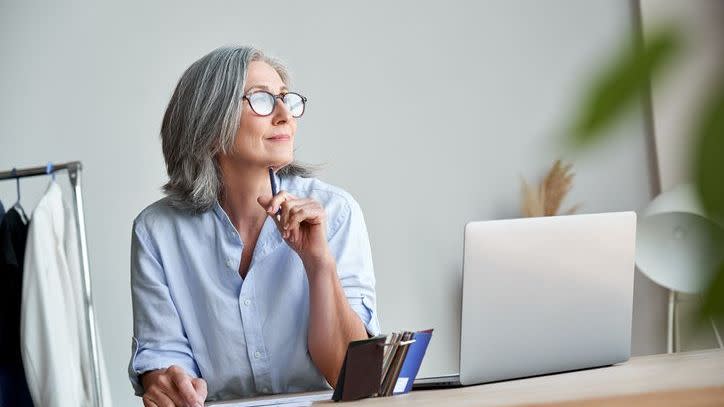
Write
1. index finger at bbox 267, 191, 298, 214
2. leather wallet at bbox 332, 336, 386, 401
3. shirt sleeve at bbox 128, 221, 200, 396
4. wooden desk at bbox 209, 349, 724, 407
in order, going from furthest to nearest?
shirt sleeve at bbox 128, 221, 200, 396, index finger at bbox 267, 191, 298, 214, leather wallet at bbox 332, 336, 386, 401, wooden desk at bbox 209, 349, 724, 407

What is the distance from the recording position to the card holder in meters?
1.40

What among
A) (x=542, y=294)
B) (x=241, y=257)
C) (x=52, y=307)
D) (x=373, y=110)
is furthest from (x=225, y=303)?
(x=373, y=110)

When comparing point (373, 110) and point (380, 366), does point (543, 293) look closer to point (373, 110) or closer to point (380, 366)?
point (380, 366)

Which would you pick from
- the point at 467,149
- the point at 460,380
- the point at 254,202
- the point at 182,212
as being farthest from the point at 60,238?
the point at 467,149

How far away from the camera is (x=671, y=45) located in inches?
6.1

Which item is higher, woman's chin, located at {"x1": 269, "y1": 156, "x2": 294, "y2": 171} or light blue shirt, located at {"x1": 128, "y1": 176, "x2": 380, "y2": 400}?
woman's chin, located at {"x1": 269, "y1": 156, "x2": 294, "y2": 171}

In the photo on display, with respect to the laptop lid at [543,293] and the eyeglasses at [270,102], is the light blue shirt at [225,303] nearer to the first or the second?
the eyeglasses at [270,102]

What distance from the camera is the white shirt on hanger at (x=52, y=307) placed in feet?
7.39

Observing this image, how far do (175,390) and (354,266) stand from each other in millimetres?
576

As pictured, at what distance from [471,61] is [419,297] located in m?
1.05

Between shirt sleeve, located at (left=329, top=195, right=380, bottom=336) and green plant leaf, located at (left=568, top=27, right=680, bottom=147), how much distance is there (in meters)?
1.90

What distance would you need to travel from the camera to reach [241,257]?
207 centimetres

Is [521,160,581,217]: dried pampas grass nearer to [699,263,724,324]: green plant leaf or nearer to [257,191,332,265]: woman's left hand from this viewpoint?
[257,191,332,265]: woman's left hand

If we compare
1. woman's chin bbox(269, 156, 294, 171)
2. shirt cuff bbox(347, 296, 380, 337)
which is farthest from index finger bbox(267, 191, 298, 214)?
shirt cuff bbox(347, 296, 380, 337)
